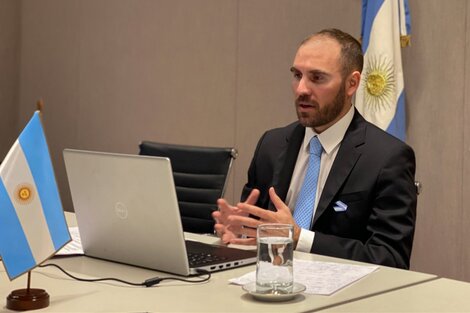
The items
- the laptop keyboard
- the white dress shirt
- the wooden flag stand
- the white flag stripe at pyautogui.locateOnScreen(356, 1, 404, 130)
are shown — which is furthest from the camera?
the white flag stripe at pyautogui.locateOnScreen(356, 1, 404, 130)

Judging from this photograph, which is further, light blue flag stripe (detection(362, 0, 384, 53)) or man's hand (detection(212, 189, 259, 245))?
light blue flag stripe (detection(362, 0, 384, 53))

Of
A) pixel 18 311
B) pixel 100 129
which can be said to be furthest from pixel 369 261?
pixel 100 129

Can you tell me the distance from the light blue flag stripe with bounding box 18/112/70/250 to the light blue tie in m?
1.23

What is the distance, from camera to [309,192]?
Result: 2824 millimetres

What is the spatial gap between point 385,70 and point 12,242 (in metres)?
3.04

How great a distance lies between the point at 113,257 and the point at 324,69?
1.20m

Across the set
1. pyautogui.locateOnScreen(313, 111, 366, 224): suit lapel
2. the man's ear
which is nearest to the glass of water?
pyautogui.locateOnScreen(313, 111, 366, 224): suit lapel

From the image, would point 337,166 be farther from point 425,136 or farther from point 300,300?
point 425,136

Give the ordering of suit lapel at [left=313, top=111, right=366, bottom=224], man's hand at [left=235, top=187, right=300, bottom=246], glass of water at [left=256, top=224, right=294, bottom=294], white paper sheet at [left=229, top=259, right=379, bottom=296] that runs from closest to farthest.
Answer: glass of water at [left=256, top=224, right=294, bottom=294] < white paper sheet at [left=229, top=259, right=379, bottom=296] < man's hand at [left=235, top=187, right=300, bottom=246] < suit lapel at [left=313, top=111, right=366, bottom=224]

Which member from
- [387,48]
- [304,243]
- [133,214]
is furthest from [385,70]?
[133,214]

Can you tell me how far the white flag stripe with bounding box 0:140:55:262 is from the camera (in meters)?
1.73

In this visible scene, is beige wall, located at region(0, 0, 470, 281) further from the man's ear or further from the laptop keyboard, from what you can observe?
the laptop keyboard

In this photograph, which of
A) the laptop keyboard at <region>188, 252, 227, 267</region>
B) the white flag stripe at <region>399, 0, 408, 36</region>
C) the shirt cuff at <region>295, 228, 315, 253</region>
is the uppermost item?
the white flag stripe at <region>399, 0, 408, 36</region>

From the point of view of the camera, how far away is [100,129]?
674 centimetres
